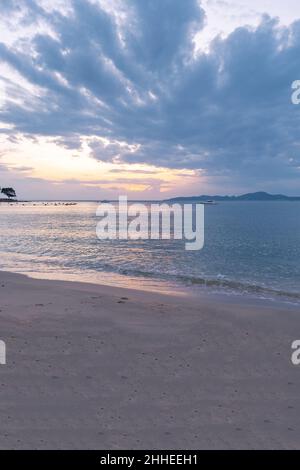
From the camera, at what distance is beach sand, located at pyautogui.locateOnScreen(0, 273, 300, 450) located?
537 cm

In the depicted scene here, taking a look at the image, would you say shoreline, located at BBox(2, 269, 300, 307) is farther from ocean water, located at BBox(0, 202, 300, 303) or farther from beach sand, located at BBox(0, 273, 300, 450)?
beach sand, located at BBox(0, 273, 300, 450)

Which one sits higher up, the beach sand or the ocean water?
the beach sand

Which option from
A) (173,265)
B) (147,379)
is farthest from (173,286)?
(147,379)

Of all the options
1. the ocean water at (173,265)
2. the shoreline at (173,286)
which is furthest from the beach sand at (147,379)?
the ocean water at (173,265)

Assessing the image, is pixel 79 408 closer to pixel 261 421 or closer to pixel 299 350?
pixel 261 421

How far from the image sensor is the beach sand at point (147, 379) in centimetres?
537

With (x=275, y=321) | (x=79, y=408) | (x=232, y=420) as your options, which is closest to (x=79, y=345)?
(x=79, y=408)

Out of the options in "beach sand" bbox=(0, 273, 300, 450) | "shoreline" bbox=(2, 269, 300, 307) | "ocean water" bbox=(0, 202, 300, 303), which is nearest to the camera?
"beach sand" bbox=(0, 273, 300, 450)

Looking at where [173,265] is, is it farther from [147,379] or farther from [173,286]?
[147,379]

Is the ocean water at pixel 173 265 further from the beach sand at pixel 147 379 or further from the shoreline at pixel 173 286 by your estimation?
the beach sand at pixel 147 379

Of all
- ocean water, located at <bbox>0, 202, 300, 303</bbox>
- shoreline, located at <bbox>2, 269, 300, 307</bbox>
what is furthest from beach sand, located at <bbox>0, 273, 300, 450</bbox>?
ocean water, located at <bbox>0, 202, 300, 303</bbox>

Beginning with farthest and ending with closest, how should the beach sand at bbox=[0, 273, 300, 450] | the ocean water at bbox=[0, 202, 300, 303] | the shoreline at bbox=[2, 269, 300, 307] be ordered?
the ocean water at bbox=[0, 202, 300, 303], the shoreline at bbox=[2, 269, 300, 307], the beach sand at bbox=[0, 273, 300, 450]

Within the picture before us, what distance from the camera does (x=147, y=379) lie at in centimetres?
713
